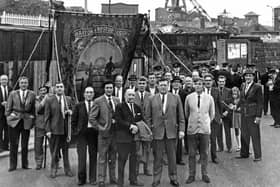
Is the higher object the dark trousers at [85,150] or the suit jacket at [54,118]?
the suit jacket at [54,118]

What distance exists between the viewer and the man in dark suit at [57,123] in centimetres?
773

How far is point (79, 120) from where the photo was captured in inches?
289

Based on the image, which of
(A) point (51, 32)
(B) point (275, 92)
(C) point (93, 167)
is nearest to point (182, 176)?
(C) point (93, 167)

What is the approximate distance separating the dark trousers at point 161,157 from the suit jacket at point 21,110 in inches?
102

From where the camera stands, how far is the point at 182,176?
7695mm

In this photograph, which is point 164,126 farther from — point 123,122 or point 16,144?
point 16,144

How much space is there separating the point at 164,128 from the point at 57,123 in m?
2.01

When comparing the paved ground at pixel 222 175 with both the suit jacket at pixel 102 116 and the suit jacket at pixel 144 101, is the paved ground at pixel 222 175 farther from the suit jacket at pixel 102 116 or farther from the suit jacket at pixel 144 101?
the suit jacket at pixel 144 101

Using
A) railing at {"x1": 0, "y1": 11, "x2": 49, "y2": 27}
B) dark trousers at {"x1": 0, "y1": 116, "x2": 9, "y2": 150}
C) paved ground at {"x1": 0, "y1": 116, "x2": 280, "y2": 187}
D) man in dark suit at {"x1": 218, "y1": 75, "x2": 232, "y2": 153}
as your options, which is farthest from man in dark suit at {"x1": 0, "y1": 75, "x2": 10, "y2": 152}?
railing at {"x1": 0, "y1": 11, "x2": 49, "y2": 27}

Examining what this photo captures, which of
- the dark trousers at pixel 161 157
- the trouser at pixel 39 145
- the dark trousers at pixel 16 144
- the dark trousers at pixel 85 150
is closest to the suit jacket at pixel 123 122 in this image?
the dark trousers at pixel 161 157

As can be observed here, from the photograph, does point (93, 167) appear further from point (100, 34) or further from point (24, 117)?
point (100, 34)

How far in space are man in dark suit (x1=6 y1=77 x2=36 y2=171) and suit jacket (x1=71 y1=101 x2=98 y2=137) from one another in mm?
1280

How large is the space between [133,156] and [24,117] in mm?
2436

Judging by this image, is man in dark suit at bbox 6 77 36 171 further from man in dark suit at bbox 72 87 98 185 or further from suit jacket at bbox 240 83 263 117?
suit jacket at bbox 240 83 263 117
